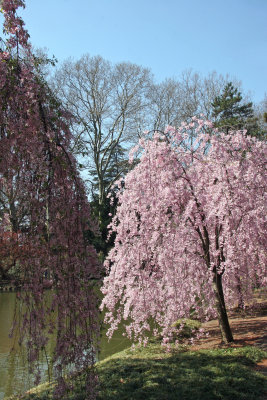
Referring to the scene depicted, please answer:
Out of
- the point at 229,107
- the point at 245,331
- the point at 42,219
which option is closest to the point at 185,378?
the point at 42,219

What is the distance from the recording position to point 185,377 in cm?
499

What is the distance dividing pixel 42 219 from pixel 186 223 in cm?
401

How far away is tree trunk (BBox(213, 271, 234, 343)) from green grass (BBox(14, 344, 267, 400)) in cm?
69

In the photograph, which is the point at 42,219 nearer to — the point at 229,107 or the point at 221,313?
the point at 221,313

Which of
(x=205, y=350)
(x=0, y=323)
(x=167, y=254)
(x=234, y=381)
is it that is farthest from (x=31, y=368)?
(x=0, y=323)

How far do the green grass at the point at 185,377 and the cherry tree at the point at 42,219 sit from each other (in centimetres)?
133

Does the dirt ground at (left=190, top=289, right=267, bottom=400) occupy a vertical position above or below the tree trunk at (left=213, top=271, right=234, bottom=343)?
below

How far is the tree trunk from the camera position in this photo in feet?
23.4

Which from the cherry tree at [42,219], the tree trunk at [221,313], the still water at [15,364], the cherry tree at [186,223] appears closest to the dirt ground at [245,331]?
the tree trunk at [221,313]

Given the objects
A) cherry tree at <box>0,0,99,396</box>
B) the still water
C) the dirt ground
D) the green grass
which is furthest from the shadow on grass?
cherry tree at <box>0,0,99,396</box>

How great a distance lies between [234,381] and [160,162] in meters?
3.84

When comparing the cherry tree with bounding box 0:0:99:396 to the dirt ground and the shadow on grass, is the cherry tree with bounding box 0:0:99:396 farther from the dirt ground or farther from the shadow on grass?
the dirt ground

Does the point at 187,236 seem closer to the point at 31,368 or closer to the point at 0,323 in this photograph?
the point at 31,368

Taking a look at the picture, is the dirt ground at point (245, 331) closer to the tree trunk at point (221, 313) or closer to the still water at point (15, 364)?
the tree trunk at point (221, 313)
